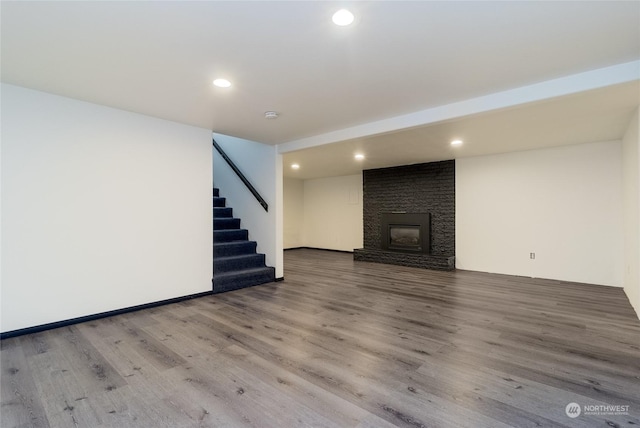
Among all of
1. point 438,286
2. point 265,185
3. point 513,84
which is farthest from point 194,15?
point 438,286

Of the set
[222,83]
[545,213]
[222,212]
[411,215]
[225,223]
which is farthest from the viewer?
[411,215]

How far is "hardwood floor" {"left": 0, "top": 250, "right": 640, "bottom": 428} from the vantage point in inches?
67.7

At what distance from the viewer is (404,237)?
7.07 metres

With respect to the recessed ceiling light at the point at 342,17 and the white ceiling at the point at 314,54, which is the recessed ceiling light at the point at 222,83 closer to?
the white ceiling at the point at 314,54

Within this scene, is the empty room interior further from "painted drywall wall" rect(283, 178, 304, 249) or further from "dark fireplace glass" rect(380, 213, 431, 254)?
"painted drywall wall" rect(283, 178, 304, 249)

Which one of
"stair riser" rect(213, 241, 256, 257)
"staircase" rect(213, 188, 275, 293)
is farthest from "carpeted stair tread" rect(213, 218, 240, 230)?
"stair riser" rect(213, 241, 256, 257)

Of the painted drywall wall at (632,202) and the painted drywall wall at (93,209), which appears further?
the painted drywall wall at (632,202)

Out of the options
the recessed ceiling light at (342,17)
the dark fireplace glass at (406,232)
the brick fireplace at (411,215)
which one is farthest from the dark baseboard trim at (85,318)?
the dark fireplace glass at (406,232)

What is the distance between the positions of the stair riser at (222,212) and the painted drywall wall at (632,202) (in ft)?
18.5

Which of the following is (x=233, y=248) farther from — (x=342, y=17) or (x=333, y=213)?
(x=333, y=213)

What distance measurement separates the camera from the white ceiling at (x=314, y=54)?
1.76m

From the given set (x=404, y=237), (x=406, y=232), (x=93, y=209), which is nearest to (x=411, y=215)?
(x=406, y=232)

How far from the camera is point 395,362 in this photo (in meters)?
2.30

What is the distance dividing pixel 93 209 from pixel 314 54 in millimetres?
2790
